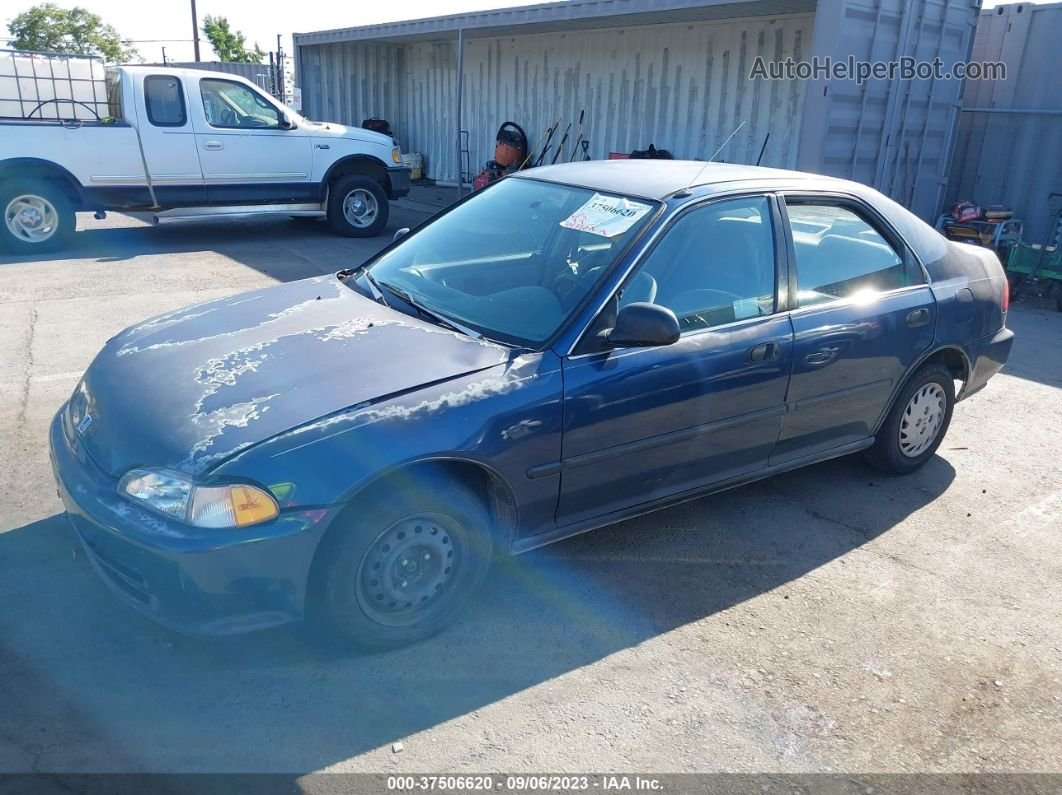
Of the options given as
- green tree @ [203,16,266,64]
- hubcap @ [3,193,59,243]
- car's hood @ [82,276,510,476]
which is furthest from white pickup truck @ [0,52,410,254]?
green tree @ [203,16,266,64]

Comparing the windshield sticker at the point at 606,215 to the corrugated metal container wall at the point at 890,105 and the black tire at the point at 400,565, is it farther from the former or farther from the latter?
the corrugated metal container wall at the point at 890,105

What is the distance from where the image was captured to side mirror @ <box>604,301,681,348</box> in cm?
323

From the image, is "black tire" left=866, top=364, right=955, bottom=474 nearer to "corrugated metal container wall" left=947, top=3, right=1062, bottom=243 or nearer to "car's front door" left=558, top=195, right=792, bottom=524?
"car's front door" left=558, top=195, right=792, bottom=524

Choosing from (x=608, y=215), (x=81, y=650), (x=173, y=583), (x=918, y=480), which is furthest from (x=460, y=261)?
(x=918, y=480)

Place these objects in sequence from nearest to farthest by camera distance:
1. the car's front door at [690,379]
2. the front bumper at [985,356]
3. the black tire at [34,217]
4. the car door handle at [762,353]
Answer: the car's front door at [690,379] → the car door handle at [762,353] → the front bumper at [985,356] → the black tire at [34,217]

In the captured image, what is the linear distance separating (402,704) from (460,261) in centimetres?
195

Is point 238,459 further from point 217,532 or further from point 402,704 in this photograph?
point 402,704

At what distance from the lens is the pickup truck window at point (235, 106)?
10.4 m

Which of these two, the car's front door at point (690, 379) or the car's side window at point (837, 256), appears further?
the car's side window at point (837, 256)

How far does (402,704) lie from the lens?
2914 millimetres

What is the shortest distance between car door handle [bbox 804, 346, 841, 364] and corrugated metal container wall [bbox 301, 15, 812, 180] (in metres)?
8.07

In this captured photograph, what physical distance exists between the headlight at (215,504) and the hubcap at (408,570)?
41cm

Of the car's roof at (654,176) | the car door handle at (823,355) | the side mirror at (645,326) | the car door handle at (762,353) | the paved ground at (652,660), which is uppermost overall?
the car's roof at (654,176)

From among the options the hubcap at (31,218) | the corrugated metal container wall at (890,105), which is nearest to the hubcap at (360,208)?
the hubcap at (31,218)
